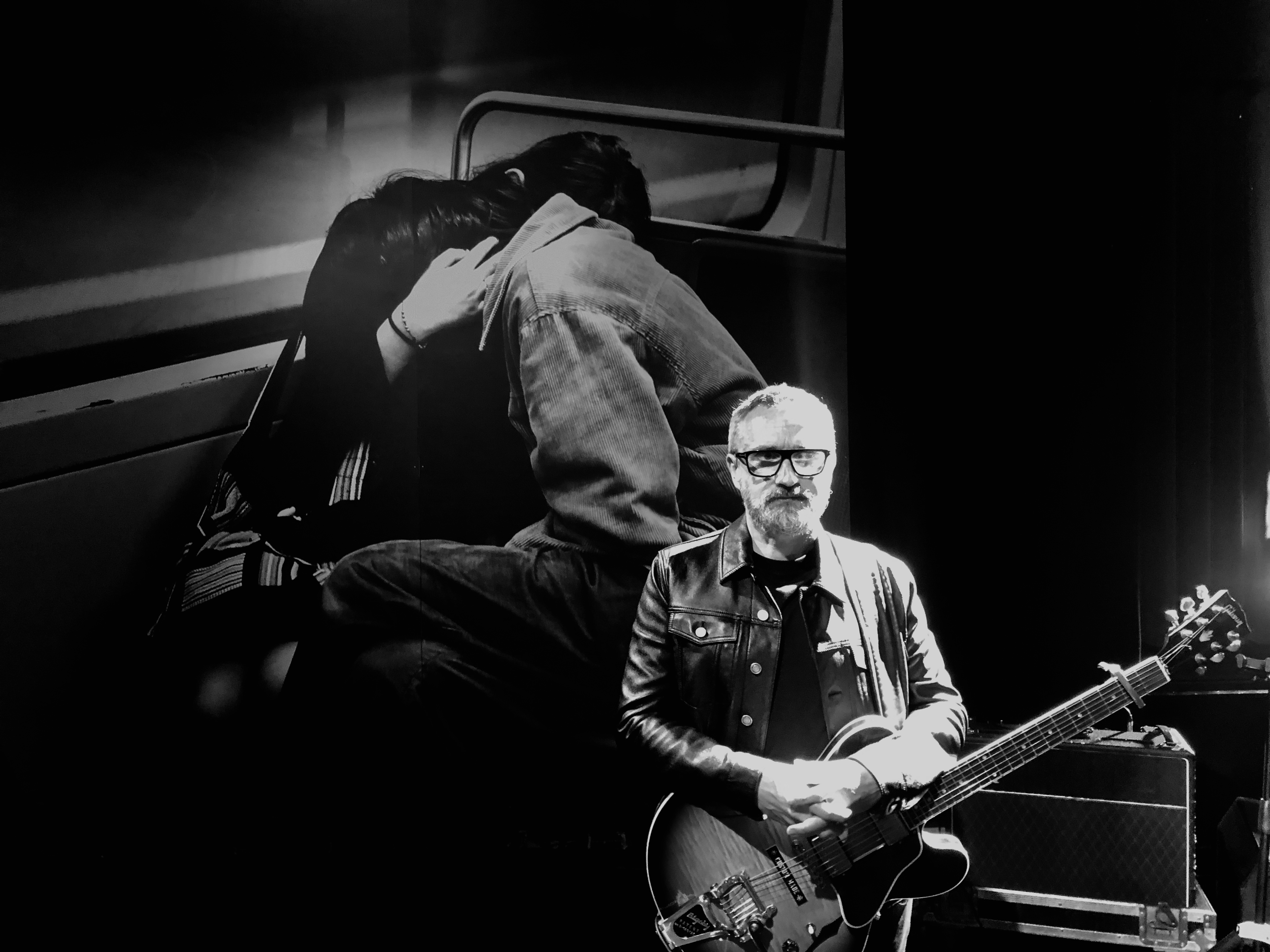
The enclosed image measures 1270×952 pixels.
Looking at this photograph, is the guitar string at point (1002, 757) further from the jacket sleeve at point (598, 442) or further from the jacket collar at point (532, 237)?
the jacket collar at point (532, 237)

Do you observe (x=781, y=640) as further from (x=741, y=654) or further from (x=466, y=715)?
(x=466, y=715)

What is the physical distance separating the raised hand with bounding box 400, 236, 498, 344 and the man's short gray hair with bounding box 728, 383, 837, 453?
0.97m

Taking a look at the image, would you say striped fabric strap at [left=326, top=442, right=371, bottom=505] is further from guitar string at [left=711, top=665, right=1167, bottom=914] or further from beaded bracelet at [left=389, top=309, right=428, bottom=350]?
guitar string at [left=711, top=665, right=1167, bottom=914]

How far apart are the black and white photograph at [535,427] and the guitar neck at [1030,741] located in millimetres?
298

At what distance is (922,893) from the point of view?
→ 245 cm

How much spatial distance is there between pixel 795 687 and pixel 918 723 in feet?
0.98

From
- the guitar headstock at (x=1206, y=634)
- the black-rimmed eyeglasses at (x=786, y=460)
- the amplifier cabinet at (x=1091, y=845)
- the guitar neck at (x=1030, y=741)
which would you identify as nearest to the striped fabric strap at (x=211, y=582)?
the black-rimmed eyeglasses at (x=786, y=460)

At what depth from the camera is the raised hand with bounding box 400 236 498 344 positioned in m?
3.16

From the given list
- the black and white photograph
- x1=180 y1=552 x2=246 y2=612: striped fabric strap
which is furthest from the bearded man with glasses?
x1=180 y1=552 x2=246 y2=612: striped fabric strap

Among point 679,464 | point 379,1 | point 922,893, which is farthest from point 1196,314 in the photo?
point 379,1

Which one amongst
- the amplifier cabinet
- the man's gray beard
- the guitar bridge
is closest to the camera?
the guitar bridge

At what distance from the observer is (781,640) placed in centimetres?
255

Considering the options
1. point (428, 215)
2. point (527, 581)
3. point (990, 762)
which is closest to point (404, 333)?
point (428, 215)

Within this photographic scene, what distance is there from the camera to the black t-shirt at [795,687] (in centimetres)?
255
